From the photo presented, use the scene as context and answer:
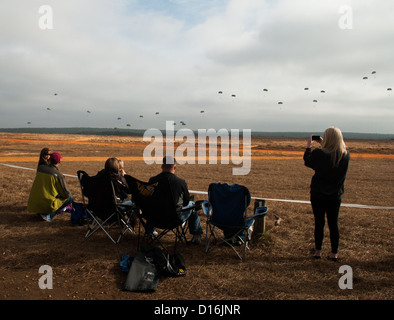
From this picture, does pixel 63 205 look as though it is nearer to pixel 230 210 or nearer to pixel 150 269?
pixel 150 269

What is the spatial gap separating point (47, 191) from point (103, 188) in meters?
1.71

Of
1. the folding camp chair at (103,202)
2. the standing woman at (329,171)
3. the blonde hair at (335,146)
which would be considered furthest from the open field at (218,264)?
the blonde hair at (335,146)

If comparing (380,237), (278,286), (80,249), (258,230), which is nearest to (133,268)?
(80,249)

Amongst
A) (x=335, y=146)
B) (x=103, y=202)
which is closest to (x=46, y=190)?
(x=103, y=202)

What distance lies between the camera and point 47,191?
584 centimetres

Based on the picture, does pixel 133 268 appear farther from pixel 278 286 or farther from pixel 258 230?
pixel 258 230

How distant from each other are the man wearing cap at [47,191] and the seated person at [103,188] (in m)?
1.20

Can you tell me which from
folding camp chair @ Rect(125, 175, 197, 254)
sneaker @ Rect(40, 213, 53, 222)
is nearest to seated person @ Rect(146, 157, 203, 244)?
folding camp chair @ Rect(125, 175, 197, 254)

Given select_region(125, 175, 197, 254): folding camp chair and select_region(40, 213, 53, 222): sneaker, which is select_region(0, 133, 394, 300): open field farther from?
select_region(125, 175, 197, 254): folding camp chair

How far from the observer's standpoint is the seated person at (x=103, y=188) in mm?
4879

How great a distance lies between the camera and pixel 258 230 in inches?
206

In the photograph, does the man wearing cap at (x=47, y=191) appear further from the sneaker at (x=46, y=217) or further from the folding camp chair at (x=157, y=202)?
the folding camp chair at (x=157, y=202)

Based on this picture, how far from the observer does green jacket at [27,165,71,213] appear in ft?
19.0

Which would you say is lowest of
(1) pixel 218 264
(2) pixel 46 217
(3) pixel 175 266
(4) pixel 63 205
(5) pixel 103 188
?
(1) pixel 218 264
